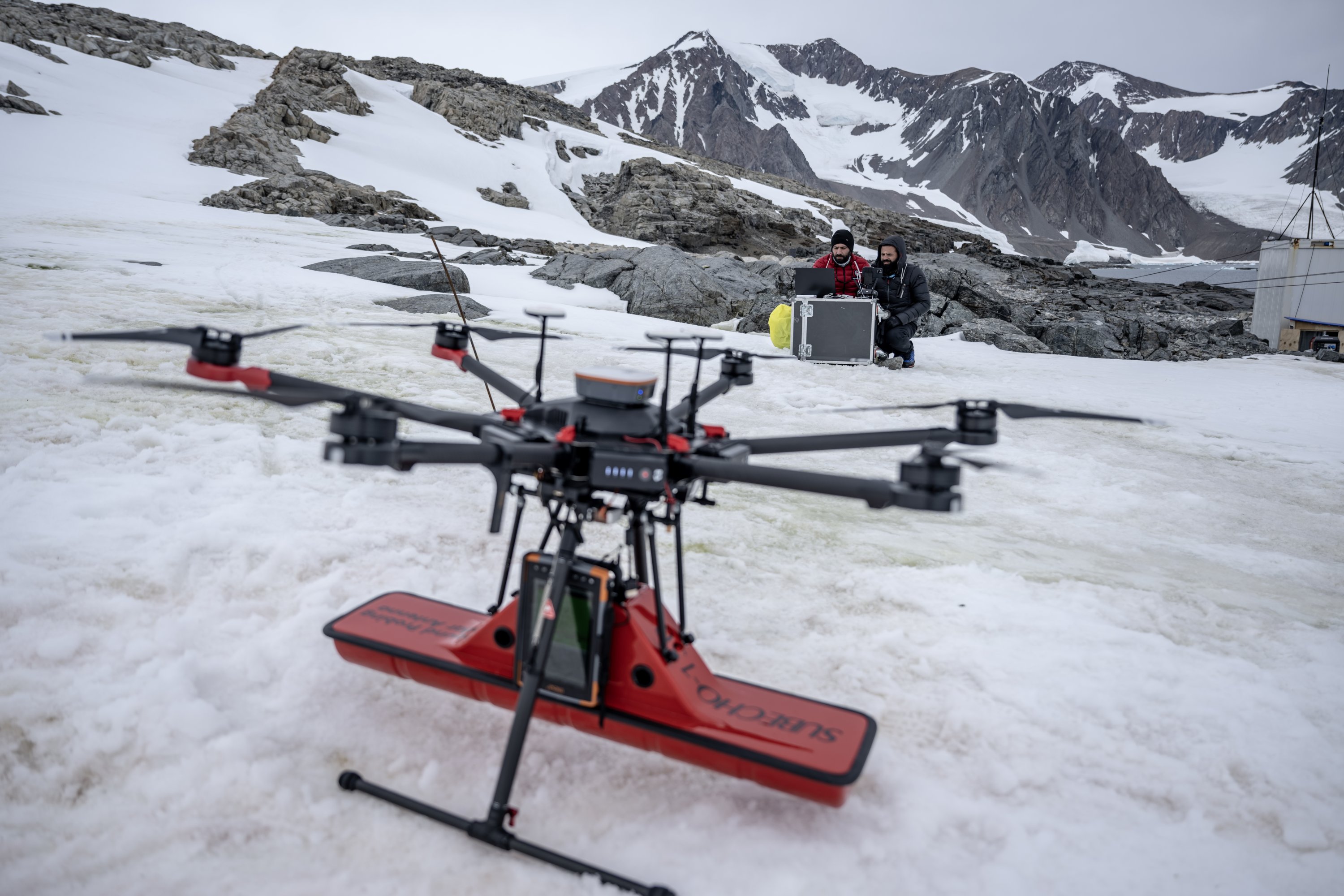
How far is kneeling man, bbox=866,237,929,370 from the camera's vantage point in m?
11.5

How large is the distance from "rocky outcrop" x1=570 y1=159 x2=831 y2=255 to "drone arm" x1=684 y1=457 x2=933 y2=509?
45266 millimetres

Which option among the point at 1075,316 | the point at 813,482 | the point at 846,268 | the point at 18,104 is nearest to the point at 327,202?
the point at 18,104

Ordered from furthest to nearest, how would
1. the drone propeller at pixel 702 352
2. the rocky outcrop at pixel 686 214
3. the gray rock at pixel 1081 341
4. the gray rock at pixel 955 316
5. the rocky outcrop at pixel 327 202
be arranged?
the rocky outcrop at pixel 686 214, the rocky outcrop at pixel 327 202, the gray rock at pixel 1081 341, the gray rock at pixel 955 316, the drone propeller at pixel 702 352

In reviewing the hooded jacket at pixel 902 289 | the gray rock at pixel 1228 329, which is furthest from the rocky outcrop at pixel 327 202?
the gray rock at pixel 1228 329

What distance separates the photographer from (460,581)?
3.86 m

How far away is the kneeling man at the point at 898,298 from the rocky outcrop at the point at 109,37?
56.6m

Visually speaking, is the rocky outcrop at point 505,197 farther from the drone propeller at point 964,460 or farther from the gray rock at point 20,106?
the drone propeller at point 964,460

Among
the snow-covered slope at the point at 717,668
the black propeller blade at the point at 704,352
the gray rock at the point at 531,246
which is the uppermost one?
the gray rock at the point at 531,246

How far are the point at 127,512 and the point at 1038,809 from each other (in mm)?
4487

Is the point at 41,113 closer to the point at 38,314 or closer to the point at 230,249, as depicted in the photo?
the point at 230,249

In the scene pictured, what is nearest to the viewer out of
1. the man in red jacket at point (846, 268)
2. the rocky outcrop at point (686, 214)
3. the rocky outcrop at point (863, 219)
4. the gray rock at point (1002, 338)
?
the man in red jacket at point (846, 268)

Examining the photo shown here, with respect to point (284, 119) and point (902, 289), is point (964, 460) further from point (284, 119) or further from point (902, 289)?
point (284, 119)

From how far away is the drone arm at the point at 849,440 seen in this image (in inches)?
87.0

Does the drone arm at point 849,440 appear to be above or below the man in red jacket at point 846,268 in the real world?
below
